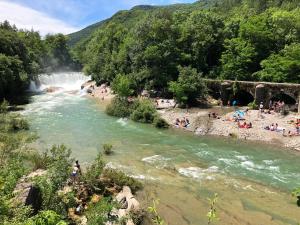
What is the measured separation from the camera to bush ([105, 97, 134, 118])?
2128 inches

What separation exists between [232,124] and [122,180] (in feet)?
73.7

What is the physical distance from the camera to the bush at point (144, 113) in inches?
1988

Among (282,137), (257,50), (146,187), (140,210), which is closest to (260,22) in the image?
(257,50)

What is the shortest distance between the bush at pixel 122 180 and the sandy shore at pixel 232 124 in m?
18.8

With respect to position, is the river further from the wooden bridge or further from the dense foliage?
the wooden bridge

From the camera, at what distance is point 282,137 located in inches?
1645

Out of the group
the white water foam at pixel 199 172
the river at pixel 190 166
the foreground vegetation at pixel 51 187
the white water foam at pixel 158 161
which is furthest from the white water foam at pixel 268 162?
the foreground vegetation at pixel 51 187

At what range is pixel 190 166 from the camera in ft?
109

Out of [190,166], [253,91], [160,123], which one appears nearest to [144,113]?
[160,123]

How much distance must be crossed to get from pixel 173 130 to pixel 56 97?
3515 cm

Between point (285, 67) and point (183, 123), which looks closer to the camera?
point (183, 123)

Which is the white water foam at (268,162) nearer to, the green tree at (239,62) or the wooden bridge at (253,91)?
the wooden bridge at (253,91)

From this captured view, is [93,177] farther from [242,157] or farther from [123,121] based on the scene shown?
[123,121]

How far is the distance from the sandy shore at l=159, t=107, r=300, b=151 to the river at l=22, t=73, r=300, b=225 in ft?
6.36
